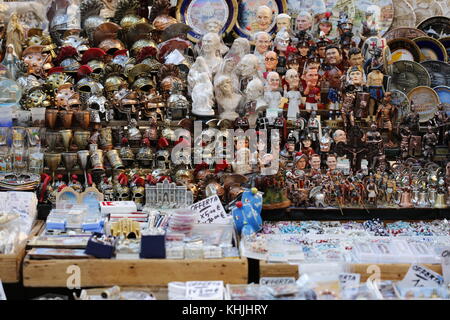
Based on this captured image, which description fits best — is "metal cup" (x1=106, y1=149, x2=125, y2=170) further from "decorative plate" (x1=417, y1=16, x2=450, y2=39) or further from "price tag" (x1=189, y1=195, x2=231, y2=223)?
"decorative plate" (x1=417, y1=16, x2=450, y2=39)

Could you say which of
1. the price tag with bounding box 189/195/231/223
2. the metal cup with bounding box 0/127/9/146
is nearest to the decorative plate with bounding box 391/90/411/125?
the price tag with bounding box 189/195/231/223

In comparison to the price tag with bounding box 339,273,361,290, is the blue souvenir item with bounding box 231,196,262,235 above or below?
above

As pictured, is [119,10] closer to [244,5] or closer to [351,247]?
[244,5]

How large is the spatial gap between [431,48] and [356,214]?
2.03m

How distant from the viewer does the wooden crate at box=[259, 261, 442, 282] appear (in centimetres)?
364

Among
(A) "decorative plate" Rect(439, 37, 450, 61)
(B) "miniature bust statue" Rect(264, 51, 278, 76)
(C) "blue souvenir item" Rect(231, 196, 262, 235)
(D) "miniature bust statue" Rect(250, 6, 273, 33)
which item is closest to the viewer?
(C) "blue souvenir item" Rect(231, 196, 262, 235)

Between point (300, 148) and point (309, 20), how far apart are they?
1.16m

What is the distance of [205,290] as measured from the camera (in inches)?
131

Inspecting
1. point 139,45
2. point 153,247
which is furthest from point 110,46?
point 153,247

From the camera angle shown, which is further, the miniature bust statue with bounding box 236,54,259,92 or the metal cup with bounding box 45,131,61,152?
the miniature bust statue with bounding box 236,54,259,92

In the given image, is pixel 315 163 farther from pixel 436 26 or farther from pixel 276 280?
pixel 436 26

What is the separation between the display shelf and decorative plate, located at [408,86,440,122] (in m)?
0.98

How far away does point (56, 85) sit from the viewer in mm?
4824

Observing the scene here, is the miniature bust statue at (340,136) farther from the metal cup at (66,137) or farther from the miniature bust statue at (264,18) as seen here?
the metal cup at (66,137)
